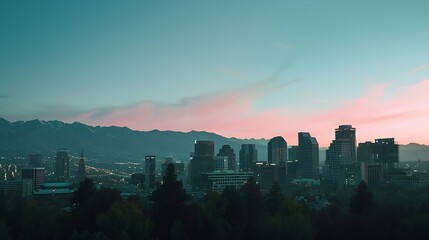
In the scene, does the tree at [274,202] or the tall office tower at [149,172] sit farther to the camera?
the tall office tower at [149,172]

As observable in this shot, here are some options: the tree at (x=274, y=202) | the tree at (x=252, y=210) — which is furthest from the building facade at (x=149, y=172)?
the tree at (x=252, y=210)

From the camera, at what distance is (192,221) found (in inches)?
1545

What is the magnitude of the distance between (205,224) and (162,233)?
3.86 m

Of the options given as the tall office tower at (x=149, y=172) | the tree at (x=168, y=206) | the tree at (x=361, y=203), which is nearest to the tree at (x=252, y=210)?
the tree at (x=168, y=206)

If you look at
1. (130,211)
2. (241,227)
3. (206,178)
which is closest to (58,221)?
(130,211)

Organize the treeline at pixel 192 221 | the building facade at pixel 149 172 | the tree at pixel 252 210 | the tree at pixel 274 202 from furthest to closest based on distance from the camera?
1. the building facade at pixel 149 172
2. the tree at pixel 274 202
3. the tree at pixel 252 210
4. the treeline at pixel 192 221

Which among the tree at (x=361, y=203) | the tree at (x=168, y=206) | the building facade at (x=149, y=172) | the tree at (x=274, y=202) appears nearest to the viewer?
the tree at (x=168, y=206)

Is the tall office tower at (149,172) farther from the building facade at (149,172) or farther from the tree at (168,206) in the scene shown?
the tree at (168,206)

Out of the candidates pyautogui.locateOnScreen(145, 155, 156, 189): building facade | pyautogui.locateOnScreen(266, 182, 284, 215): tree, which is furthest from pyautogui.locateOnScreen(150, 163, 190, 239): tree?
pyautogui.locateOnScreen(145, 155, 156, 189): building facade

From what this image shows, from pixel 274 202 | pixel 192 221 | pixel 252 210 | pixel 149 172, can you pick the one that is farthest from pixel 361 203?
pixel 149 172

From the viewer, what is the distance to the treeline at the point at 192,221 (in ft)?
118

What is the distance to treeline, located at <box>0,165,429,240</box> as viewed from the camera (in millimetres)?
35844

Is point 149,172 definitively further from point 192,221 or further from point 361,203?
point 192,221

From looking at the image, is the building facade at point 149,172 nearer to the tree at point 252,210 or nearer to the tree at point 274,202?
the tree at point 274,202
